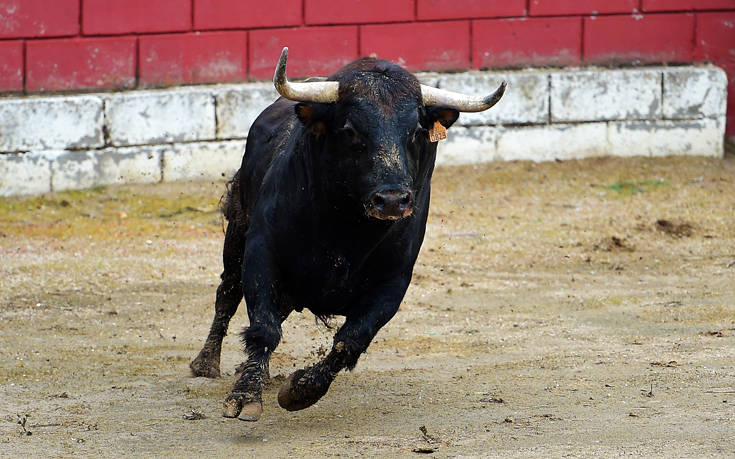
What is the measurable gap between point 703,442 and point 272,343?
5.56ft

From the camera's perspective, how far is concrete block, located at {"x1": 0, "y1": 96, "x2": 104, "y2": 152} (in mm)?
10344

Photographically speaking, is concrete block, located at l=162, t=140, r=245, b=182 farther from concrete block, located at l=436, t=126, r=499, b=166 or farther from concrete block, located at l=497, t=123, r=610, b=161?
concrete block, located at l=497, t=123, r=610, b=161

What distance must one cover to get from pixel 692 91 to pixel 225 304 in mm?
7097

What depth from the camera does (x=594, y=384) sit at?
5.26 metres

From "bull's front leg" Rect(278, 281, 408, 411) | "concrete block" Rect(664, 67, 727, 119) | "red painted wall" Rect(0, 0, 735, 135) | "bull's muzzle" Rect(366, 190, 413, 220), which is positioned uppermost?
"red painted wall" Rect(0, 0, 735, 135)

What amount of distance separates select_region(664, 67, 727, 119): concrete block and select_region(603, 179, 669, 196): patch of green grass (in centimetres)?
104

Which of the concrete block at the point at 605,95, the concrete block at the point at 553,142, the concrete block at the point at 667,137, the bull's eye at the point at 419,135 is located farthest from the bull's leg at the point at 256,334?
the concrete block at the point at 667,137

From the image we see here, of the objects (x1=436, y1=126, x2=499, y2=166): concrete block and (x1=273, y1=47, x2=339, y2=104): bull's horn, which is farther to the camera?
(x1=436, y1=126, x2=499, y2=166): concrete block

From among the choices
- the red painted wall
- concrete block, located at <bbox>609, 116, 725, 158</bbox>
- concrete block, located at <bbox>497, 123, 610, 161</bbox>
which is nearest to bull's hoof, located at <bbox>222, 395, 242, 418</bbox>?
the red painted wall

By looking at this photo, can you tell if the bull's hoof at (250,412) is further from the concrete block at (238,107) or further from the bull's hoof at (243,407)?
the concrete block at (238,107)

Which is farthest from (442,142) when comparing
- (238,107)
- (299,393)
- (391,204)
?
(391,204)

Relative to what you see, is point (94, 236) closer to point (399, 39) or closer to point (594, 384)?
point (399, 39)

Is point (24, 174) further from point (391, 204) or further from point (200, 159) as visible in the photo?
point (391, 204)

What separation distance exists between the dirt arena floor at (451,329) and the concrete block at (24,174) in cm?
15
